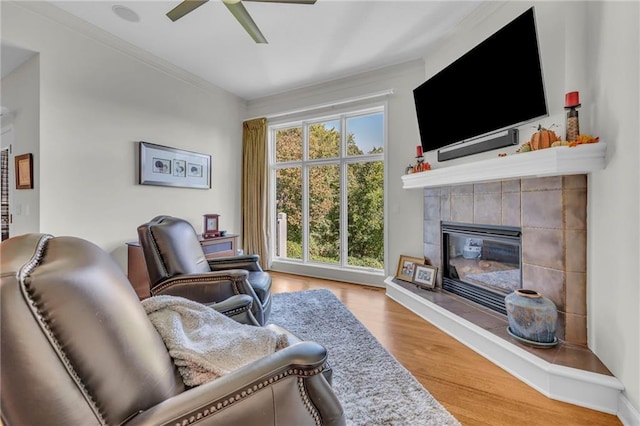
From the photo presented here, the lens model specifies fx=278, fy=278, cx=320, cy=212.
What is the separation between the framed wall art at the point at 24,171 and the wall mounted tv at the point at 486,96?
3758 mm

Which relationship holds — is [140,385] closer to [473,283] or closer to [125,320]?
[125,320]

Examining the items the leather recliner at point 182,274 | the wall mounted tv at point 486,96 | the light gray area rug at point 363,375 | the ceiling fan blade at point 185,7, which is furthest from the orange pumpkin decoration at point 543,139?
the ceiling fan blade at point 185,7

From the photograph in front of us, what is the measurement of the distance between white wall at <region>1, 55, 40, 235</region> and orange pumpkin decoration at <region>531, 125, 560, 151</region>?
3.91 meters

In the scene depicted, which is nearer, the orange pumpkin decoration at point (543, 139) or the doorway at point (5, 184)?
the orange pumpkin decoration at point (543, 139)

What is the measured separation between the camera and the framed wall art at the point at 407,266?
3219 mm

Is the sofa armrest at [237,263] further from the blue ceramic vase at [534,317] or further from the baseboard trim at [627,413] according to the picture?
the baseboard trim at [627,413]

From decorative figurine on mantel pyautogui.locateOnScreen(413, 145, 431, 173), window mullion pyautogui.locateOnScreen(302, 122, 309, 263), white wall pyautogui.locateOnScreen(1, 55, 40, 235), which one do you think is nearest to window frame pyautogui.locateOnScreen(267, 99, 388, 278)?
window mullion pyautogui.locateOnScreen(302, 122, 309, 263)

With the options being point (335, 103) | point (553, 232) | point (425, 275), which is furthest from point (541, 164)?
point (335, 103)

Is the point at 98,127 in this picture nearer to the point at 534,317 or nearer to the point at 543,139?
the point at 543,139

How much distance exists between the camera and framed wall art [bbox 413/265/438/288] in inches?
117

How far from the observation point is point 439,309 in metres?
2.44

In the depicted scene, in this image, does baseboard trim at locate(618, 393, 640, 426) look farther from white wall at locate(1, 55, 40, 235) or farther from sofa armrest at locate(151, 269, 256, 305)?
white wall at locate(1, 55, 40, 235)

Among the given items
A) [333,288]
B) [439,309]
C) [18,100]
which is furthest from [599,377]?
[18,100]

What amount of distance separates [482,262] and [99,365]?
2817 millimetres
